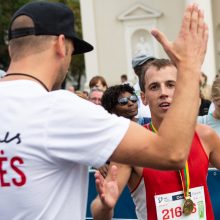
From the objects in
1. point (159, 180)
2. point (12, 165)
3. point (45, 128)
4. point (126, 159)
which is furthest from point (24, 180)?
point (159, 180)

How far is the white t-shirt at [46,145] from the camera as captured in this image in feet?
7.26

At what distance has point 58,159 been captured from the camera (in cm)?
226

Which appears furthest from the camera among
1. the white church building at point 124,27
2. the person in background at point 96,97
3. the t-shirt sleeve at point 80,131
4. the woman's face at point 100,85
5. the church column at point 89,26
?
the church column at point 89,26

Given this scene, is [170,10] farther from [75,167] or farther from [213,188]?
[75,167]

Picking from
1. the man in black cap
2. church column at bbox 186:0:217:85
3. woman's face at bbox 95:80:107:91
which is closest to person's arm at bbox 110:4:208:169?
the man in black cap

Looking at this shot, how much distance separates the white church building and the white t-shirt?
25349mm

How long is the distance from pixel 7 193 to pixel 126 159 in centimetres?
46

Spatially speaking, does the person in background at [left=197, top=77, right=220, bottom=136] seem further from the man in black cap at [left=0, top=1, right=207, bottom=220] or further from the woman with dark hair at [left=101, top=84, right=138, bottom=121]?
the man in black cap at [left=0, top=1, right=207, bottom=220]

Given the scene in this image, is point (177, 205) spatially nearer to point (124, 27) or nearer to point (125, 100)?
point (125, 100)

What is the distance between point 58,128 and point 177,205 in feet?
4.34

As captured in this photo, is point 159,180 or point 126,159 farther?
point 159,180

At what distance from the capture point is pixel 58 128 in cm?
221

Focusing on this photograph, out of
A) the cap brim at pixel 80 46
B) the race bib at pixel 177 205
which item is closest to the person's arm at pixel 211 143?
the race bib at pixel 177 205

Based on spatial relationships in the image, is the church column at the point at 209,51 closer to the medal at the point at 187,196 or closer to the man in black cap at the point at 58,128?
the medal at the point at 187,196
